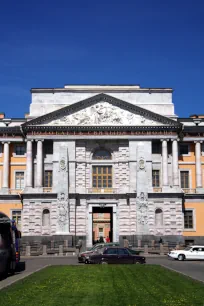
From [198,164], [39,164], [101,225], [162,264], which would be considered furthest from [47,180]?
[101,225]

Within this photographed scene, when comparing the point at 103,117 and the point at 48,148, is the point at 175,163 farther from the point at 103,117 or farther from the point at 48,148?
the point at 48,148

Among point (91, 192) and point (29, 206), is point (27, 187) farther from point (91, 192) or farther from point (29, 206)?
point (91, 192)

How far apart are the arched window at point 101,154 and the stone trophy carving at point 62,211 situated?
20.7ft

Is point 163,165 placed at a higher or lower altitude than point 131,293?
higher

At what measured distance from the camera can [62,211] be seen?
2168 inches

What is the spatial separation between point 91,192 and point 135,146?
7.31 metres

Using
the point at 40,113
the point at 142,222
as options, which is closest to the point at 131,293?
the point at 142,222

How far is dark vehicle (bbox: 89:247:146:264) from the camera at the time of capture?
3512 centimetres

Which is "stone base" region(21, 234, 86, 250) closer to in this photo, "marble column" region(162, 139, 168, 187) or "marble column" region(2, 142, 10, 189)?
"marble column" region(2, 142, 10, 189)

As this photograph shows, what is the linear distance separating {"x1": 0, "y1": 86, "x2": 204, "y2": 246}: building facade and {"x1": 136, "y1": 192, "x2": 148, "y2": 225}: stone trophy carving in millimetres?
111

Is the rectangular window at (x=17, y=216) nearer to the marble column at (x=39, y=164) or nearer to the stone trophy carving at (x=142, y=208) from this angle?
the marble column at (x=39, y=164)

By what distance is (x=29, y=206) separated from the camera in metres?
55.7

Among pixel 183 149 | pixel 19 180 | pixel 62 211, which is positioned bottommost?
pixel 62 211

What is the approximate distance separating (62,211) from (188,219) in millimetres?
14952
